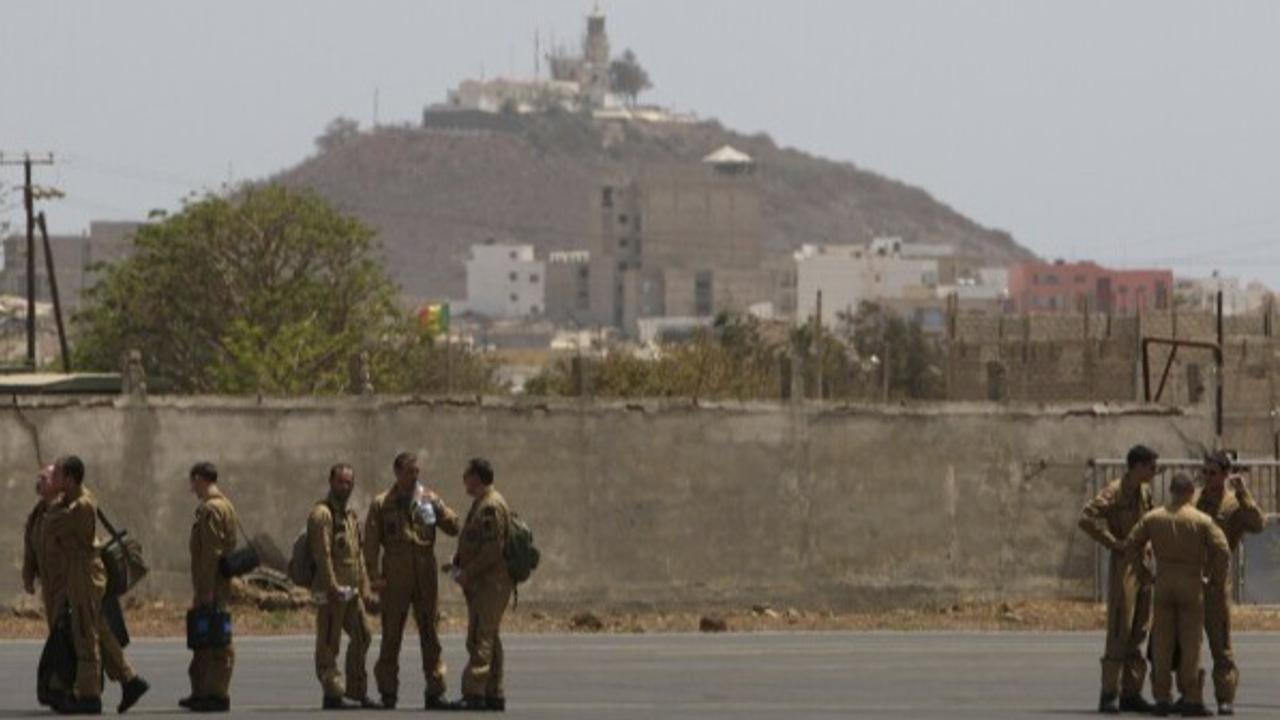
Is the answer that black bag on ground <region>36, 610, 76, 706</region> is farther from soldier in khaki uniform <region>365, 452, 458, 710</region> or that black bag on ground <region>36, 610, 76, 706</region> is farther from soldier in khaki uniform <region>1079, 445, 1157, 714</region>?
soldier in khaki uniform <region>1079, 445, 1157, 714</region>

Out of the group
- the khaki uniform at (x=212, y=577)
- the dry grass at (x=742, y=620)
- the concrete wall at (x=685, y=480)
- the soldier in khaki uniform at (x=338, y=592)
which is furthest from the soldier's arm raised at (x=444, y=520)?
the concrete wall at (x=685, y=480)

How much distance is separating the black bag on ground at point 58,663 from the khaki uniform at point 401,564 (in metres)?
1.94

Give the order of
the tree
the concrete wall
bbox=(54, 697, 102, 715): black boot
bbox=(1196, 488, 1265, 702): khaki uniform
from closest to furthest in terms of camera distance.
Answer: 1. bbox=(54, 697, 102, 715): black boot
2. bbox=(1196, 488, 1265, 702): khaki uniform
3. the concrete wall
4. the tree

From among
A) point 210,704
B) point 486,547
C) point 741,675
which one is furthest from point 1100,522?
point 210,704

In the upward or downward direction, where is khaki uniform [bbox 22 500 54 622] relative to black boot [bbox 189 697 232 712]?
upward

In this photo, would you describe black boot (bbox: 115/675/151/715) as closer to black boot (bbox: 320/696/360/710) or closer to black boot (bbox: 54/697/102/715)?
black boot (bbox: 54/697/102/715)

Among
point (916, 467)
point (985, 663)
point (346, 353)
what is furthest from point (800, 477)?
point (346, 353)

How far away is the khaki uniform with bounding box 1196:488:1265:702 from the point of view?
80.4ft

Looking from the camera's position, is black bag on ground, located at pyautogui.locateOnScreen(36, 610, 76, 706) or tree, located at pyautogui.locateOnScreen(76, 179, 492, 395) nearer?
black bag on ground, located at pyautogui.locateOnScreen(36, 610, 76, 706)

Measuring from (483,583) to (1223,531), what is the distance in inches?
194

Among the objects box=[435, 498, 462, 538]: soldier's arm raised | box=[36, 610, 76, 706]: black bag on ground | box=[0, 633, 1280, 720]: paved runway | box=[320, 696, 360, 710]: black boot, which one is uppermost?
box=[435, 498, 462, 538]: soldier's arm raised

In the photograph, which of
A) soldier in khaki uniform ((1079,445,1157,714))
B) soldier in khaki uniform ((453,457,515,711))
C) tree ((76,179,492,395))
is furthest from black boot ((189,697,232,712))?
tree ((76,179,492,395))

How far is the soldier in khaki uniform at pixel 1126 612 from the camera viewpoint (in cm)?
2462

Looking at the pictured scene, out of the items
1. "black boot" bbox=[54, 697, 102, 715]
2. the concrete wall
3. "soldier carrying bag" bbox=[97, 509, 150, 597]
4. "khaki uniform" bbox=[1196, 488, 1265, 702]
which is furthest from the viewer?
the concrete wall
